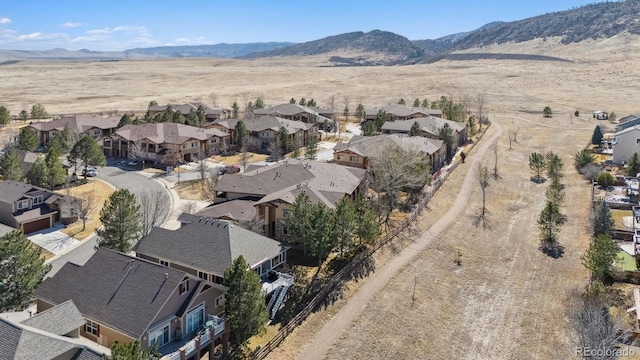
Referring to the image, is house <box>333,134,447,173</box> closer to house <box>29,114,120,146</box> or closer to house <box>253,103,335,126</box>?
house <box>253,103,335,126</box>

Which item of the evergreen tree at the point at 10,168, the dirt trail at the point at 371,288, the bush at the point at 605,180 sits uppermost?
the evergreen tree at the point at 10,168

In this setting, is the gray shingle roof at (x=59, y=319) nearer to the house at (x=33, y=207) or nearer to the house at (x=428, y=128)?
the house at (x=33, y=207)

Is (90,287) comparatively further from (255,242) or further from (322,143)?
(322,143)

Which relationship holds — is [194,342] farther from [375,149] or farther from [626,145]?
[626,145]

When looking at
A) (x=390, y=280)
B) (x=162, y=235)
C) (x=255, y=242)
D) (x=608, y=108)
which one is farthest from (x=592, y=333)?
(x=608, y=108)

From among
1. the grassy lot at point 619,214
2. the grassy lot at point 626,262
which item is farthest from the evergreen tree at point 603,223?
the grassy lot at point 626,262

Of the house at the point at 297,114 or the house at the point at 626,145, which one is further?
the house at the point at 297,114

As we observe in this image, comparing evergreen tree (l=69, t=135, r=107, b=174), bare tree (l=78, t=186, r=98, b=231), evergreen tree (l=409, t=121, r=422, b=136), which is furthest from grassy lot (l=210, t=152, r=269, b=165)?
evergreen tree (l=409, t=121, r=422, b=136)
